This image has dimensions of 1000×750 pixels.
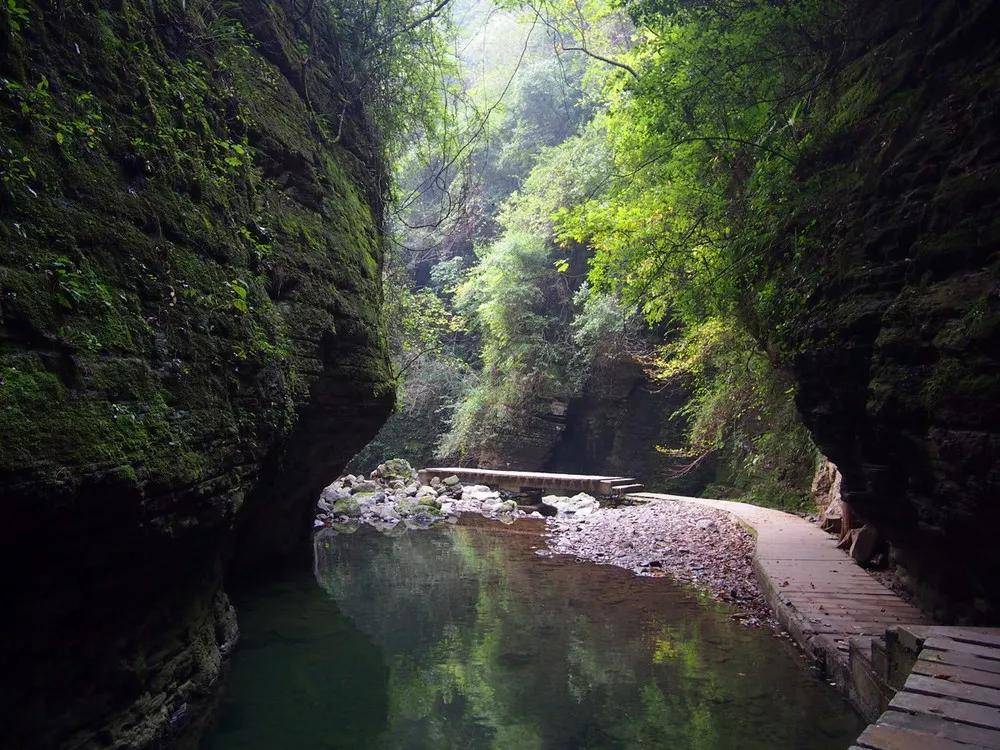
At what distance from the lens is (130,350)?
2.99m

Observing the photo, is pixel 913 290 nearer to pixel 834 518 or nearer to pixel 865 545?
pixel 865 545

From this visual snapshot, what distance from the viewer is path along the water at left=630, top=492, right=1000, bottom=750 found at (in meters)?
2.40

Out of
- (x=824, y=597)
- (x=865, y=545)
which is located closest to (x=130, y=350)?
(x=824, y=597)

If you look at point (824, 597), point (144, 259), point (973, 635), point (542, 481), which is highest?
point (144, 259)

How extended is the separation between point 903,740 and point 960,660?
90cm

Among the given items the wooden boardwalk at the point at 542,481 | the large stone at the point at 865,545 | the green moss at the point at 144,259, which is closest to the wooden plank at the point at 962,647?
the large stone at the point at 865,545

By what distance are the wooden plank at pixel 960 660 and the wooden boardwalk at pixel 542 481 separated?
11.2m

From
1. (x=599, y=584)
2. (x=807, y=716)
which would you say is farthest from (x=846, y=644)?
(x=599, y=584)

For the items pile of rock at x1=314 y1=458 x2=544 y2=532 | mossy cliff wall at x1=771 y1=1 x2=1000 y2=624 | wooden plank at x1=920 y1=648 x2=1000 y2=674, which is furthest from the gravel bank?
wooden plank at x1=920 y1=648 x2=1000 y2=674

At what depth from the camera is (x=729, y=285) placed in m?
6.68

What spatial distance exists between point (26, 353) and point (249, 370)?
1.85 metres

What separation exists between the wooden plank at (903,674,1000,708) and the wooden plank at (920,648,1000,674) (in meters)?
0.21

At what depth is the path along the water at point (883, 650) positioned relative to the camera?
2.40 m

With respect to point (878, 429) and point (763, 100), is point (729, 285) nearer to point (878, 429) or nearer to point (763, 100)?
point (763, 100)
